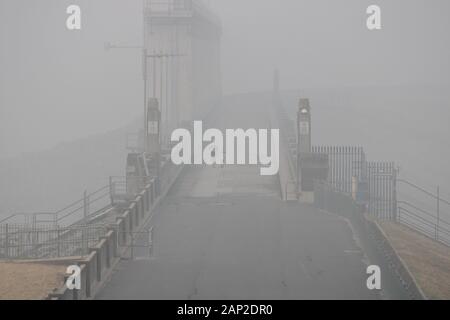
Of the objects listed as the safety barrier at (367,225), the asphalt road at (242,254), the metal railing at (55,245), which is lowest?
the metal railing at (55,245)

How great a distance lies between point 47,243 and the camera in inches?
1396

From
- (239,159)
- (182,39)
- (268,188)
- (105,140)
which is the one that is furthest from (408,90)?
(268,188)

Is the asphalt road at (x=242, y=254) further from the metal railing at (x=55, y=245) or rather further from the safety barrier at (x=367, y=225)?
the metal railing at (x=55, y=245)

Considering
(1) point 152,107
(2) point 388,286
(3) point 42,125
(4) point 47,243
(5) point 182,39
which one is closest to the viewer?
(2) point 388,286

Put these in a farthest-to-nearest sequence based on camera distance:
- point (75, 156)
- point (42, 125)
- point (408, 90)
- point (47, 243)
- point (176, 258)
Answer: point (42, 125), point (408, 90), point (75, 156), point (47, 243), point (176, 258)

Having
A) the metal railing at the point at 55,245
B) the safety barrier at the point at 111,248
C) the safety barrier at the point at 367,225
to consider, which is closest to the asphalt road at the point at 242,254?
the safety barrier at the point at 111,248

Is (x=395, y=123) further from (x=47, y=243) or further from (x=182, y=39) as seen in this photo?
(x=47, y=243)

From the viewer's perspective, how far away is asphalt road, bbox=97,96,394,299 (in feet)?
74.2

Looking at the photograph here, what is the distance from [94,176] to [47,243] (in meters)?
55.8

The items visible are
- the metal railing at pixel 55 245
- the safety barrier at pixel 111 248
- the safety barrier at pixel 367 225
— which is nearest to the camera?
the safety barrier at pixel 367 225

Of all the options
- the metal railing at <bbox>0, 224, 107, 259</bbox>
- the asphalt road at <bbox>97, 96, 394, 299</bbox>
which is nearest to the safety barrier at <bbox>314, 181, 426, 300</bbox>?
the asphalt road at <bbox>97, 96, 394, 299</bbox>

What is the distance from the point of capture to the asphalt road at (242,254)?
22625mm

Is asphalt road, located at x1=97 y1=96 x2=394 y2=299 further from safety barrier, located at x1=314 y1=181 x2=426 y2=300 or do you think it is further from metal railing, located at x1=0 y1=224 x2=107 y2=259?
metal railing, located at x1=0 y1=224 x2=107 y2=259

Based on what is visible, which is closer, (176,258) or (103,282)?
(103,282)
